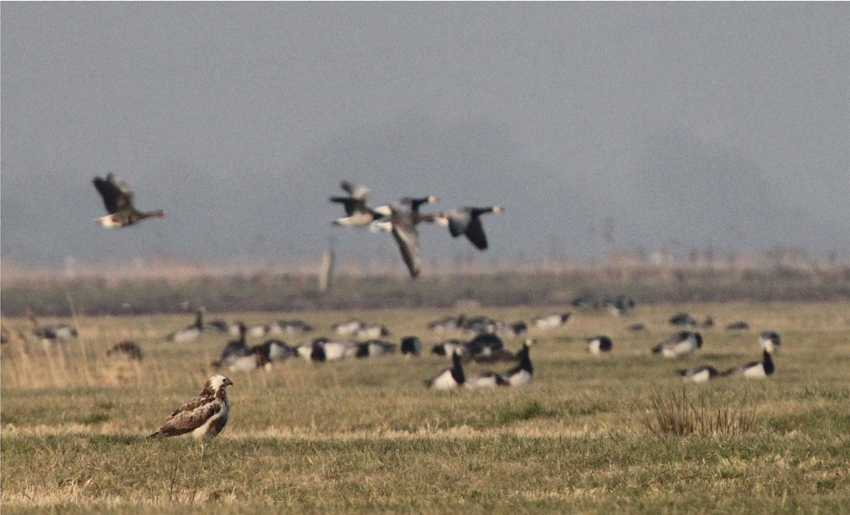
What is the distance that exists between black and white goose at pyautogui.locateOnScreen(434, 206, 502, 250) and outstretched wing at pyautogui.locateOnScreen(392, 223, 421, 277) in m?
0.38

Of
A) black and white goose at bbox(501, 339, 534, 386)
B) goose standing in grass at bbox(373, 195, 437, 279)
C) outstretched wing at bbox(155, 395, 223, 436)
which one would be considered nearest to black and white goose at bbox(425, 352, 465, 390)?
black and white goose at bbox(501, 339, 534, 386)

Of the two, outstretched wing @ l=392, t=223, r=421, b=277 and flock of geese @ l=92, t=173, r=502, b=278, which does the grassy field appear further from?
flock of geese @ l=92, t=173, r=502, b=278

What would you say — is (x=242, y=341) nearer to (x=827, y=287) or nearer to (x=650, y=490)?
(x=650, y=490)

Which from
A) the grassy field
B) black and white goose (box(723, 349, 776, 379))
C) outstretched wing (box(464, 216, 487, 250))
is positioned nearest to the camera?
the grassy field

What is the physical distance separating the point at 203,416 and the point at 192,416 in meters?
0.13

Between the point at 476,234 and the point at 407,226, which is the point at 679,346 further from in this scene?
the point at 407,226

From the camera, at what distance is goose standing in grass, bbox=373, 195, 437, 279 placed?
59.0 feet

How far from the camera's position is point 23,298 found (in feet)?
247

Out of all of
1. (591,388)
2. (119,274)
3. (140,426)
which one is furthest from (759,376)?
(119,274)

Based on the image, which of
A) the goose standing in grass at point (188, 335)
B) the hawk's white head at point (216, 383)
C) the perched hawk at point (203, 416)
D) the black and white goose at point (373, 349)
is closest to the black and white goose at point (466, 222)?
the hawk's white head at point (216, 383)

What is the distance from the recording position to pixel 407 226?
60.9ft

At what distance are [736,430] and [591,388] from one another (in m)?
6.58

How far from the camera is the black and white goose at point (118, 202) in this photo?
61.6 ft

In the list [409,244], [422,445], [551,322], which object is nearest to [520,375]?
[409,244]
